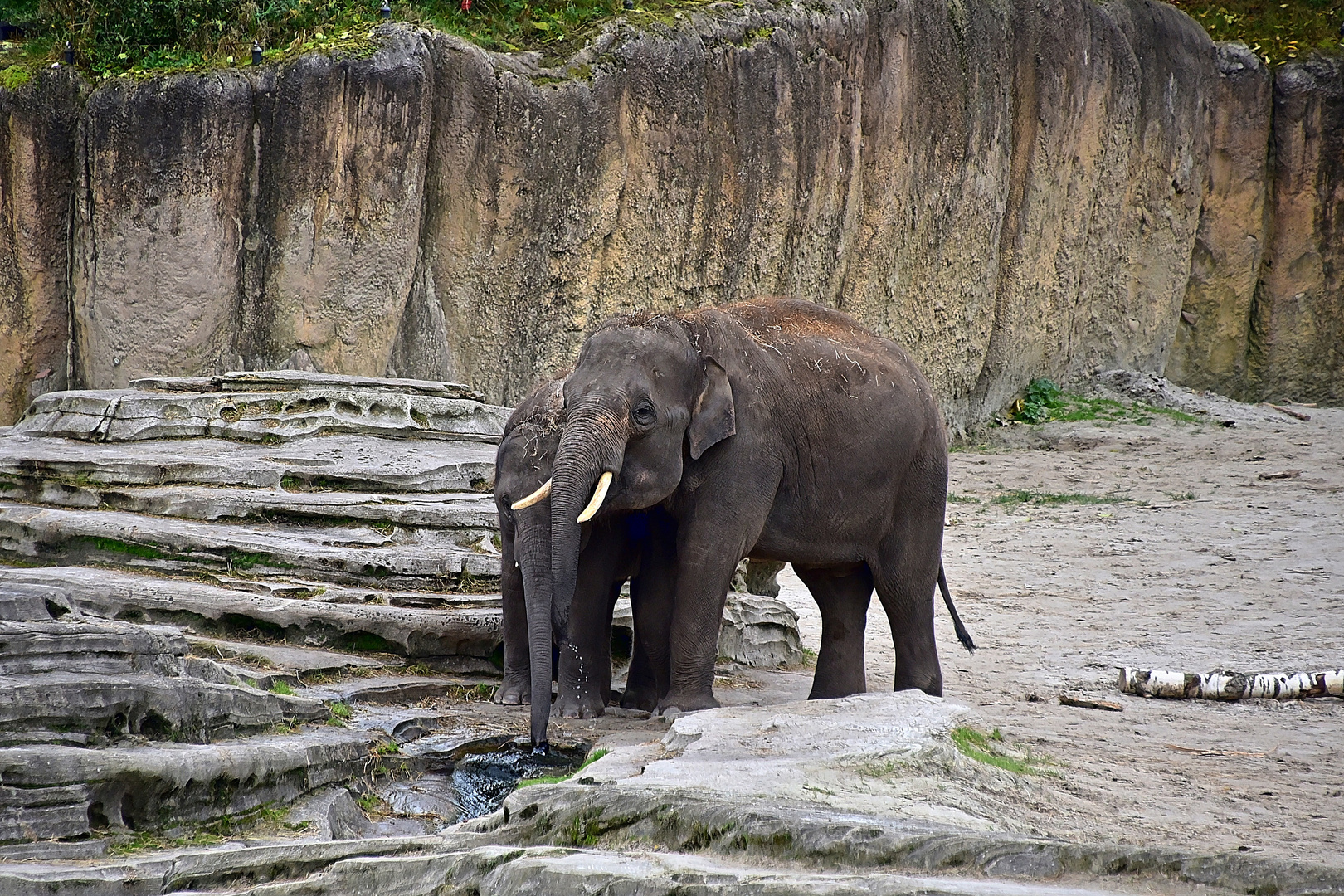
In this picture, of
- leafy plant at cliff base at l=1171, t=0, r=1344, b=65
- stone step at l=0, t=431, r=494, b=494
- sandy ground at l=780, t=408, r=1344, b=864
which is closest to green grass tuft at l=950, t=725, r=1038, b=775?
sandy ground at l=780, t=408, r=1344, b=864

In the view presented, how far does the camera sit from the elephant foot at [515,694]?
7.02 metres

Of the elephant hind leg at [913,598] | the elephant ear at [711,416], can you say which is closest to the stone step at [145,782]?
the elephant ear at [711,416]

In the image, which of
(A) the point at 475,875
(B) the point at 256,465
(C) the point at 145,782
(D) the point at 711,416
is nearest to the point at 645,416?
(D) the point at 711,416

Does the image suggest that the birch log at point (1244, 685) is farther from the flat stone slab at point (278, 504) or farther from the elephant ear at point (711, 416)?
the flat stone slab at point (278, 504)

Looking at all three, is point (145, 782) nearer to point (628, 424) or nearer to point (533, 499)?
point (533, 499)

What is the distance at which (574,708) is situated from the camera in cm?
683

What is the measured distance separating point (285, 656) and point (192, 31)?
7.93m

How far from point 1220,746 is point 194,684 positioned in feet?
13.8

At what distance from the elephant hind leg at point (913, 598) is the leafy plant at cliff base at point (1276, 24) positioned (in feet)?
49.5

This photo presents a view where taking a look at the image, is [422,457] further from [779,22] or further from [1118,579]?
[779,22]

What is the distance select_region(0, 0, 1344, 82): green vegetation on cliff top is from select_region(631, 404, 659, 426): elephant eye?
275 inches

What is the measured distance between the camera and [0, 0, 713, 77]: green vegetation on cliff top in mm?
12516

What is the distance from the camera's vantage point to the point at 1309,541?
11.8 m

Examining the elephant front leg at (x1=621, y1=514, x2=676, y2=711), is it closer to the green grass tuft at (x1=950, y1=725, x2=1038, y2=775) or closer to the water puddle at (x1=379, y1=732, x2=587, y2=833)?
the water puddle at (x1=379, y1=732, x2=587, y2=833)
